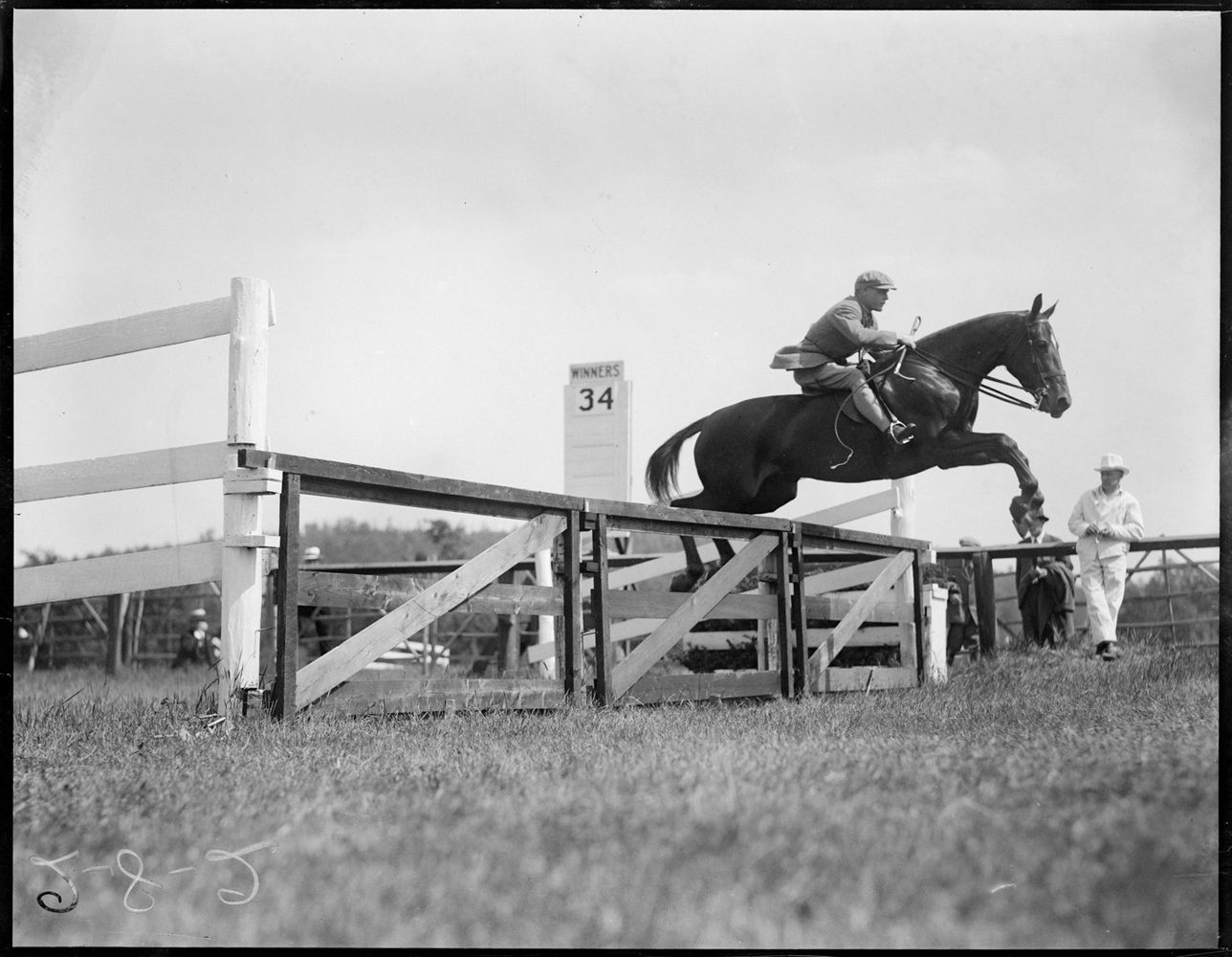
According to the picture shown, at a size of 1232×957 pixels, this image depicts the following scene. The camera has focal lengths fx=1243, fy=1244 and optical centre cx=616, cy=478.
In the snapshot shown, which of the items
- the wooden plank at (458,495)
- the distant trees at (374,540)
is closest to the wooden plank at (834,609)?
the wooden plank at (458,495)

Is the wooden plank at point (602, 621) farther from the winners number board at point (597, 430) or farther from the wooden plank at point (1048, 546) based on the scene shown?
the wooden plank at point (1048, 546)

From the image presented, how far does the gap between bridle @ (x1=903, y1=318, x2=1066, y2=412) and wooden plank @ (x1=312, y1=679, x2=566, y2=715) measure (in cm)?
538

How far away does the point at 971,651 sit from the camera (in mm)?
11891

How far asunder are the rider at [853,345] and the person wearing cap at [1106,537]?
1689 millimetres

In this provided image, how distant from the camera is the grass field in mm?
3328

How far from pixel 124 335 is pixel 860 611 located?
16.9ft

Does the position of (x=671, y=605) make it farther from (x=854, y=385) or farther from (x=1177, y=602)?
(x=1177, y=602)

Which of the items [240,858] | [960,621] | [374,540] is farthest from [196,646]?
[374,540]

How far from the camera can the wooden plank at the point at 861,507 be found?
1069 centimetres

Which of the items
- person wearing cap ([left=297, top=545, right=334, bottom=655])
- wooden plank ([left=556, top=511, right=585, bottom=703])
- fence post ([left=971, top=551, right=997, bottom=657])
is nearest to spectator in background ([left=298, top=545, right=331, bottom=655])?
person wearing cap ([left=297, top=545, right=334, bottom=655])

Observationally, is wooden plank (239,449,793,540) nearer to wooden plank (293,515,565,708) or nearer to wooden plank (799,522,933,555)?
wooden plank (293,515,565,708)

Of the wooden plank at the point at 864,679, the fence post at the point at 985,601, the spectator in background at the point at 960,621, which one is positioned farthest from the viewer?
the spectator in background at the point at 960,621

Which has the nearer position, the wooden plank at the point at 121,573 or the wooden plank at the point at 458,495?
the wooden plank at the point at 458,495

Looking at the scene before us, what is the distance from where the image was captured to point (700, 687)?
698 cm
